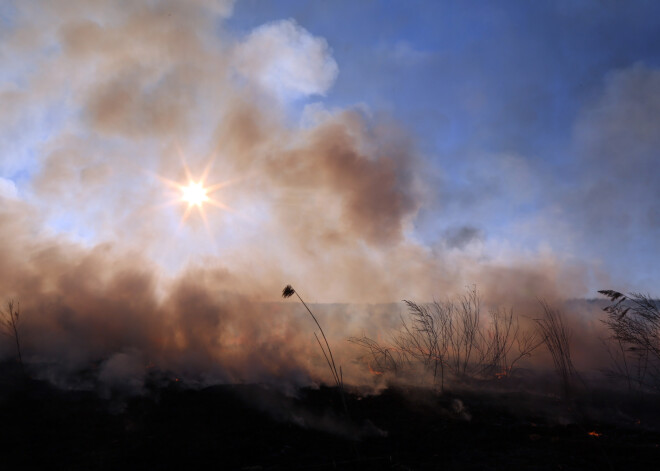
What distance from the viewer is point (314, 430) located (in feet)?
25.2

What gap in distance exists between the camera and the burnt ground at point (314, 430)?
632 cm

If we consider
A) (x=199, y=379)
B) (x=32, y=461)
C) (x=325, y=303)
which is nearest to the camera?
(x=32, y=461)

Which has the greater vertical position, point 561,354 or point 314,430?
point 561,354

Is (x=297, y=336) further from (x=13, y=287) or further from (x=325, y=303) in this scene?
(x=13, y=287)

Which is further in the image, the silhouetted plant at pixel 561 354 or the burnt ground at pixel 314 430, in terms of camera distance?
the silhouetted plant at pixel 561 354

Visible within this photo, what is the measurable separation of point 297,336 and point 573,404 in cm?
922

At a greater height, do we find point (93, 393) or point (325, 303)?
point (325, 303)

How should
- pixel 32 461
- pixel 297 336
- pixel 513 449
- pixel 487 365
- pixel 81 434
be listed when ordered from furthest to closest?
1. pixel 297 336
2. pixel 487 365
3. pixel 81 434
4. pixel 513 449
5. pixel 32 461

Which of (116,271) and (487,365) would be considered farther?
(116,271)

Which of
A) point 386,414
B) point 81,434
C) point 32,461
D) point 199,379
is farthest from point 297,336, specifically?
point 32,461

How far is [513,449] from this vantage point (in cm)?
677

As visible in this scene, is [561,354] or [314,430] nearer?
[314,430]

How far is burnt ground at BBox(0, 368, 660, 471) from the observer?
6.32 meters

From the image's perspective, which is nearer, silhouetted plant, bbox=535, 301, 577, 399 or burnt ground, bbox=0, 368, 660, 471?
burnt ground, bbox=0, 368, 660, 471
